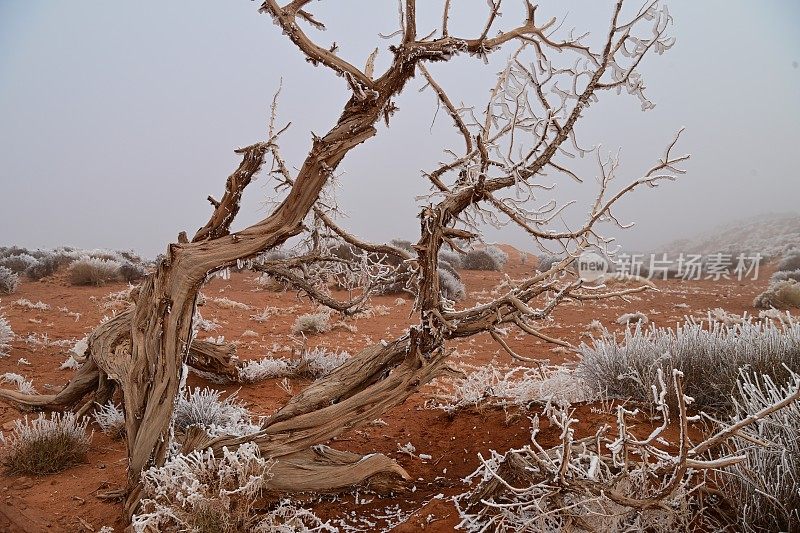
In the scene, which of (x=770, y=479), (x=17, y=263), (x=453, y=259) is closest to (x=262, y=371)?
(x=770, y=479)

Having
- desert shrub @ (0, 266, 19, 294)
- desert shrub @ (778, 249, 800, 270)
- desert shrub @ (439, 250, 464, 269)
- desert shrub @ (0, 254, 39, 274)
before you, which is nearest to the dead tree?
desert shrub @ (0, 266, 19, 294)

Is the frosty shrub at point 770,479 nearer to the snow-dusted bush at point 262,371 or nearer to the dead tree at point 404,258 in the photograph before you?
the dead tree at point 404,258

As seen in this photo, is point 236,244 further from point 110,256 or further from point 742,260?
point 742,260

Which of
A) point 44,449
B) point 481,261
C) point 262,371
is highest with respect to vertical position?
point 481,261

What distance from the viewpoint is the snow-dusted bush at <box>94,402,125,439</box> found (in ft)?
16.6

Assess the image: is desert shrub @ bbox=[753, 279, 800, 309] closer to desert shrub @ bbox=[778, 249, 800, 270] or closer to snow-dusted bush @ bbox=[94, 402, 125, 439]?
desert shrub @ bbox=[778, 249, 800, 270]

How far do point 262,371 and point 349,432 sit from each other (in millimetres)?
2438

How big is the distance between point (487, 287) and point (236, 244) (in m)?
14.4

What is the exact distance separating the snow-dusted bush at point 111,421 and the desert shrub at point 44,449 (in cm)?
38

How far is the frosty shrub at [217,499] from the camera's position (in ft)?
9.81

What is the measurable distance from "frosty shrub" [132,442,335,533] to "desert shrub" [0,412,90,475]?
1.54 meters

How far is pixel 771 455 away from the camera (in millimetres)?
2574

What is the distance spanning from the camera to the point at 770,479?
2420mm

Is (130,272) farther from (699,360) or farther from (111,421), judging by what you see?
(699,360)
